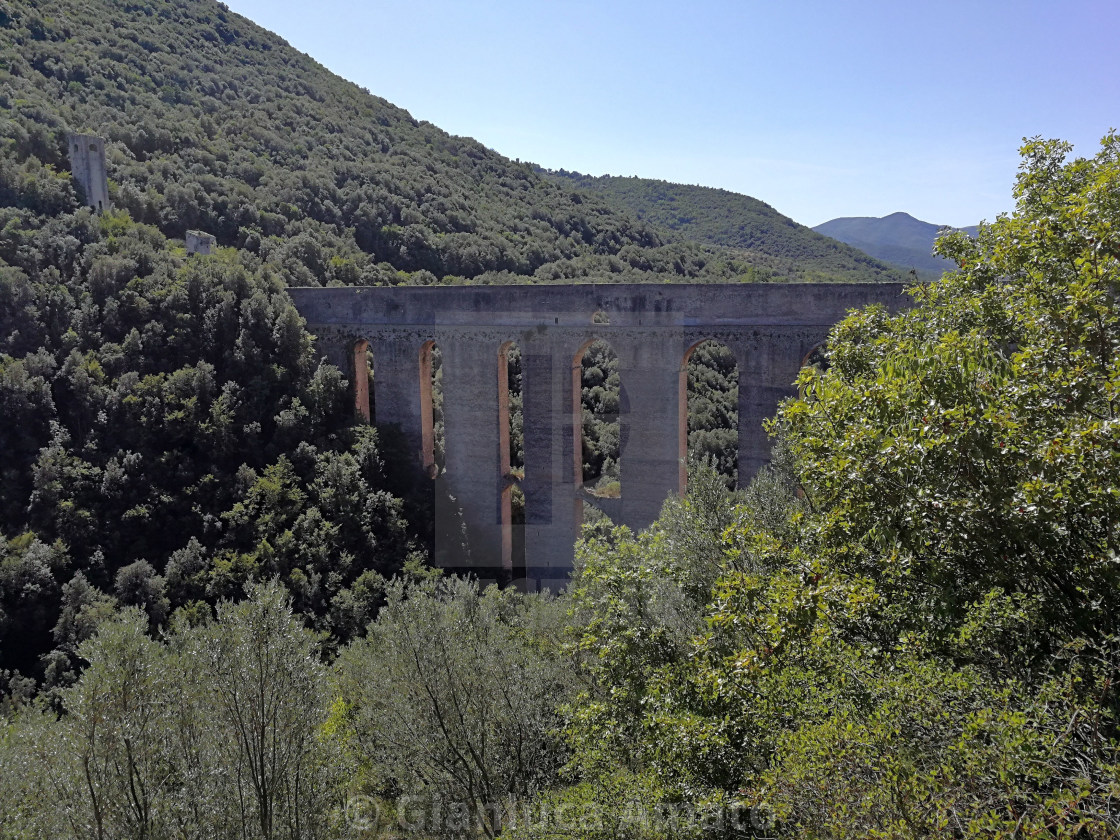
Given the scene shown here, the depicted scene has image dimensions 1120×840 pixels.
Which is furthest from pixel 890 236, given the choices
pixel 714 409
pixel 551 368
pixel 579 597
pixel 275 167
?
pixel 579 597

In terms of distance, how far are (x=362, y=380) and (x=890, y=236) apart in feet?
150

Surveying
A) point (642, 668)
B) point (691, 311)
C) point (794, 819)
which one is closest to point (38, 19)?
point (691, 311)

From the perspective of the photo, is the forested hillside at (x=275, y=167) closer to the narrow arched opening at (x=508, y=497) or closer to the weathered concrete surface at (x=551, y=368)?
the weathered concrete surface at (x=551, y=368)

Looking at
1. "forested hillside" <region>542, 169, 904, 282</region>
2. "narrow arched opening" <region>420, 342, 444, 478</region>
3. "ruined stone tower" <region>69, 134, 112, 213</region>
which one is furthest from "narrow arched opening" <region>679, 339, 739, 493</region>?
"ruined stone tower" <region>69, 134, 112, 213</region>

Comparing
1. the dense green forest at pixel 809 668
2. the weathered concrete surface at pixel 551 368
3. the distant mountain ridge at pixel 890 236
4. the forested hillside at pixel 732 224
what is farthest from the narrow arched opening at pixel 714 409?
the distant mountain ridge at pixel 890 236

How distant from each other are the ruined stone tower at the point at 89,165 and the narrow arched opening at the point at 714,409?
1728 centimetres

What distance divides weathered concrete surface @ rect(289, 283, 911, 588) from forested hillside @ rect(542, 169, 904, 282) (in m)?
24.1

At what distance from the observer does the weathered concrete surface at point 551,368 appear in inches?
505

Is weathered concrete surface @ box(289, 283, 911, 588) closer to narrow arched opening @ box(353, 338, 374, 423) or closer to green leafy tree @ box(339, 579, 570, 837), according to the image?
narrow arched opening @ box(353, 338, 374, 423)

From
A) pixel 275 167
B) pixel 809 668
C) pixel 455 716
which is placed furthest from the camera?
pixel 275 167

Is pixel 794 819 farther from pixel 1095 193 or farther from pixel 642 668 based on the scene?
pixel 1095 193

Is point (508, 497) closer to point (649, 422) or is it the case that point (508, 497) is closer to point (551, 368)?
point (551, 368)

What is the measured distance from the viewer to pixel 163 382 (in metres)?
15.6

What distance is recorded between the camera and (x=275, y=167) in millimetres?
28500
